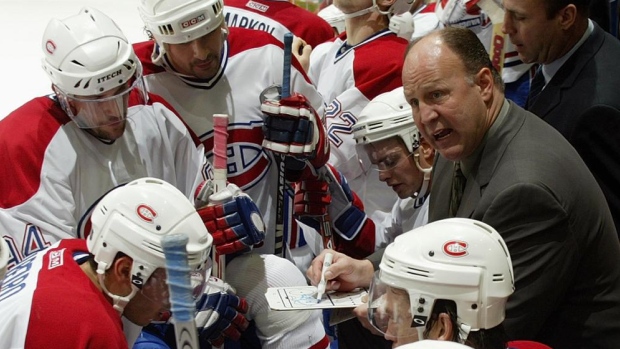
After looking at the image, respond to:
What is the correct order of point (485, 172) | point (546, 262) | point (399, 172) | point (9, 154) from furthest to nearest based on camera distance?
point (399, 172), point (9, 154), point (485, 172), point (546, 262)

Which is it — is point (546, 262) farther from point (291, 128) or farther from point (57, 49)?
point (57, 49)

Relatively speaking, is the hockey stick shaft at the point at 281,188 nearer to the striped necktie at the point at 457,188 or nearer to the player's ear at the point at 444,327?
the striped necktie at the point at 457,188

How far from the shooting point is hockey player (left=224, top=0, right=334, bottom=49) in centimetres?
331

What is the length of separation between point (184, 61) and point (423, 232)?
1.18 metres

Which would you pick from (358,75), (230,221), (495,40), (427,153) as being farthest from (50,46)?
(495,40)

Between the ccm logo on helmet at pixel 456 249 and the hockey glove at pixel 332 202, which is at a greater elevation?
the ccm logo on helmet at pixel 456 249

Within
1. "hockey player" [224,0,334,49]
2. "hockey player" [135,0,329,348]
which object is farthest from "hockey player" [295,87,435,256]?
"hockey player" [224,0,334,49]

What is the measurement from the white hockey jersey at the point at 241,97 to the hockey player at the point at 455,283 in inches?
45.2

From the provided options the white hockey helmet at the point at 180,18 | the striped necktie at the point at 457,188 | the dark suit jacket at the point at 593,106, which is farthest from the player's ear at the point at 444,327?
the white hockey helmet at the point at 180,18

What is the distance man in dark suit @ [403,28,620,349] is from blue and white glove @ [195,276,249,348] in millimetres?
672

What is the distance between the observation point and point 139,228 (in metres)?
1.90

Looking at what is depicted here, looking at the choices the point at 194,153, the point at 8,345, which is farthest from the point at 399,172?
the point at 8,345

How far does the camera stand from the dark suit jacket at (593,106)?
2.23 m

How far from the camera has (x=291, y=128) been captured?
259 cm
